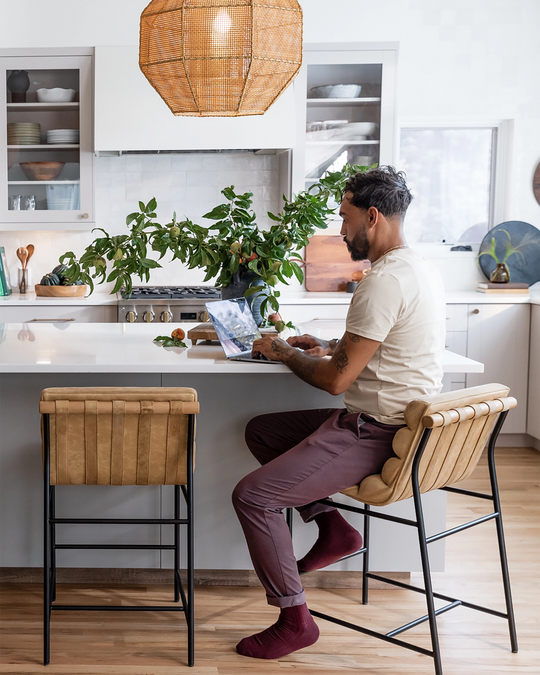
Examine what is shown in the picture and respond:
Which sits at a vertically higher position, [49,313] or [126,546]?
[49,313]

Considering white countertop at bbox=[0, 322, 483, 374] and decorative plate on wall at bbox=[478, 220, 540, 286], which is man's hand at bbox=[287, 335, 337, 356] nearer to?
white countertop at bbox=[0, 322, 483, 374]

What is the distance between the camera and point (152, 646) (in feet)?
7.21

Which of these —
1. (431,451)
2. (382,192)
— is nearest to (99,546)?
(431,451)

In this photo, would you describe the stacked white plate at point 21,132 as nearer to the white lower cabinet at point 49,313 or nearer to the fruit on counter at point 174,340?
the white lower cabinet at point 49,313

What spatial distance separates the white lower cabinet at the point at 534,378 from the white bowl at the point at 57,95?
313 centimetres

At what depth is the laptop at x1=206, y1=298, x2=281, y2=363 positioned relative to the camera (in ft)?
7.48

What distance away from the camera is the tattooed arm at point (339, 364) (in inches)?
77.7

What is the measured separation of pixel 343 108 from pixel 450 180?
1003 millimetres

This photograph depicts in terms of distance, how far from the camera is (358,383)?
2111 mm

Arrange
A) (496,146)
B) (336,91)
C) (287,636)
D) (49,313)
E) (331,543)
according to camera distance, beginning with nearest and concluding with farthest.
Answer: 1. (287,636)
2. (331,543)
3. (49,313)
4. (336,91)
5. (496,146)

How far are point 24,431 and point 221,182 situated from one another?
2.83 m

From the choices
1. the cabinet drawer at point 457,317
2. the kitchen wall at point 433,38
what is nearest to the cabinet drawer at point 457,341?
the cabinet drawer at point 457,317

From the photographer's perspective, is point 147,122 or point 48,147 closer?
point 147,122

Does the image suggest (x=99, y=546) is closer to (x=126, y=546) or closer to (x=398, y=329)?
(x=126, y=546)
